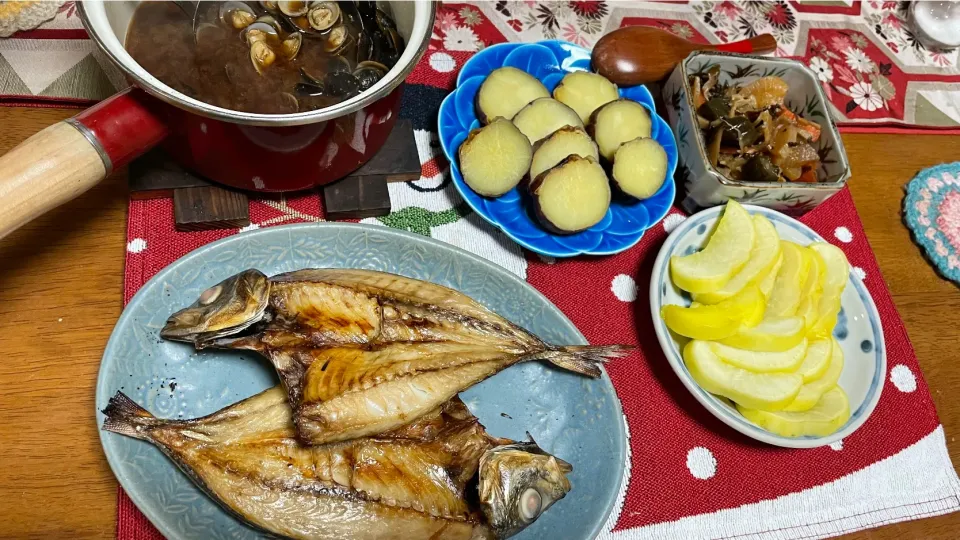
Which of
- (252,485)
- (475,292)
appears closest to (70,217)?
(252,485)

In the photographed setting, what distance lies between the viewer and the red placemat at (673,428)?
1.15 metres

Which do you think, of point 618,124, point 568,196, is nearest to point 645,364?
point 568,196

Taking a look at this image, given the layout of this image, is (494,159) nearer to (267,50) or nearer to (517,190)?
(517,190)

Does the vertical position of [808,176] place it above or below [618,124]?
below

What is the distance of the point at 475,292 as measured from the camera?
1.17 m

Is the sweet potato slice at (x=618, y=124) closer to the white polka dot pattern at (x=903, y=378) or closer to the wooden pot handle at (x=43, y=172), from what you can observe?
→ the white polka dot pattern at (x=903, y=378)

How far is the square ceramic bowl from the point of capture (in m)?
1.25

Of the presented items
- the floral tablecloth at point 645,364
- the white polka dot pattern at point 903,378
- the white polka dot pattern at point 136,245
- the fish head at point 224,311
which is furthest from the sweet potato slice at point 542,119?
the white polka dot pattern at point 903,378

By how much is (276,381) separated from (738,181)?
89 centimetres

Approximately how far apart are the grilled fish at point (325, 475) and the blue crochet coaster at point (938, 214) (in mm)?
1024

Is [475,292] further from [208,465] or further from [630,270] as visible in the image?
[208,465]

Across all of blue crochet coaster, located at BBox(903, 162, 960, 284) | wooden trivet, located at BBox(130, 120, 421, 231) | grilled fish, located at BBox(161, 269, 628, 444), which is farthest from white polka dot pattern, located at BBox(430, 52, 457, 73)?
blue crochet coaster, located at BBox(903, 162, 960, 284)

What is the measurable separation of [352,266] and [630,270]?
53 cm

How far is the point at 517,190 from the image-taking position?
124 cm
